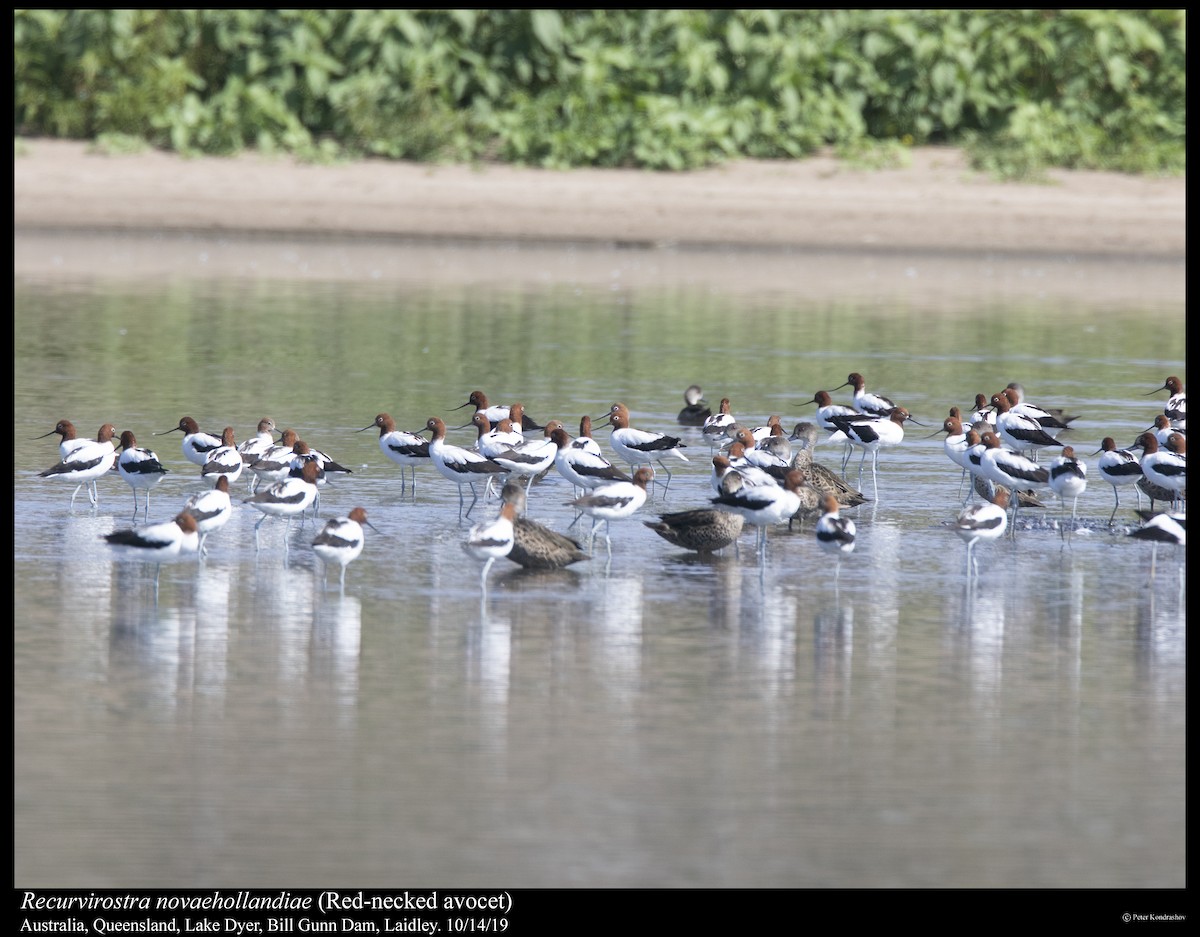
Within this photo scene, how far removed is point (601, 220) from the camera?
39.7 meters

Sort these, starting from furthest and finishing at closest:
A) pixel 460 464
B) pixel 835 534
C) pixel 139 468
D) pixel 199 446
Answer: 1. pixel 199 446
2. pixel 460 464
3. pixel 139 468
4. pixel 835 534

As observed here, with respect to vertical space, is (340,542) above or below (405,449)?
below

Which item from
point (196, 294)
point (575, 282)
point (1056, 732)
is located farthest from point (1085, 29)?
point (1056, 732)

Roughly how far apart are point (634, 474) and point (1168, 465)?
14.3 ft

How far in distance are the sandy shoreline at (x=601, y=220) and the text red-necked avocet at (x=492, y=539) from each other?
24295 millimetres

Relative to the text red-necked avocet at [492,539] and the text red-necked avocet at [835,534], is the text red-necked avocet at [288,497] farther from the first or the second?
the text red-necked avocet at [835,534]

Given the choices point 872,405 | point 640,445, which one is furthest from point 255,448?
point 872,405

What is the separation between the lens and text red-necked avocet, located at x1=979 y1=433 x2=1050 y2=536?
16719 mm

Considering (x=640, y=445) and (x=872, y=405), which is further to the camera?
(x=872, y=405)

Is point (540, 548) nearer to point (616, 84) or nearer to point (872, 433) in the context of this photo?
point (872, 433)

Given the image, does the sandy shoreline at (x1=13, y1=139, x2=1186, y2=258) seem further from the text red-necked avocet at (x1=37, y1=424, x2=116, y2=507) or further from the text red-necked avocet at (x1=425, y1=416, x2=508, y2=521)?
the text red-necked avocet at (x1=37, y1=424, x2=116, y2=507)

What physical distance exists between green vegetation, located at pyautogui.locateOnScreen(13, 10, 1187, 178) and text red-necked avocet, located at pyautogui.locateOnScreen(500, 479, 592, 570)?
27.0 meters

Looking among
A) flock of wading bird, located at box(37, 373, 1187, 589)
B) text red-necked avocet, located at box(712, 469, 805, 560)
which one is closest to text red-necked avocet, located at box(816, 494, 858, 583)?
flock of wading bird, located at box(37, 373, 1187, 589)
